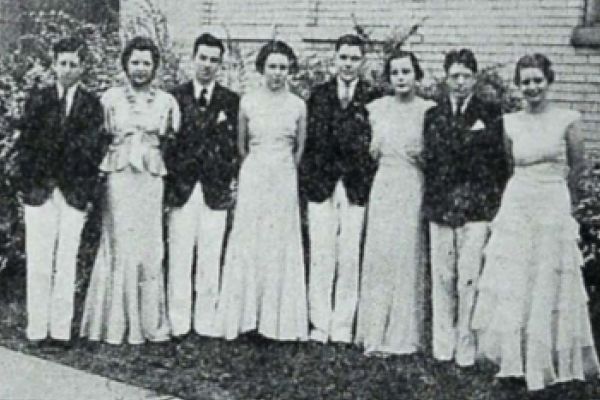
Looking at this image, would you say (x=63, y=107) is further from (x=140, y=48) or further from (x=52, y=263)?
(x=52, y=263)

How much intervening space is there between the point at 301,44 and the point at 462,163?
420cm

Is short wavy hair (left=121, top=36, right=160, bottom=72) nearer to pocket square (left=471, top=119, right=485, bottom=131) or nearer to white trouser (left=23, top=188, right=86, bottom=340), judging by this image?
white trouser (left=23, top=188, right=86, bottom=340)

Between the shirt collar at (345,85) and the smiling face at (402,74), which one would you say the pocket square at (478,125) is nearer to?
the smiling face at (402,74)

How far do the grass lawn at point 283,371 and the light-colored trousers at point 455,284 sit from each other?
118 mm

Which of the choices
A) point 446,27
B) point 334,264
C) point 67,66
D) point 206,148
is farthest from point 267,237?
point 446,27

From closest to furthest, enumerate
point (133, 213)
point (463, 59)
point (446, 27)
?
point (463, 59), point (133, 213), point (446, 27)

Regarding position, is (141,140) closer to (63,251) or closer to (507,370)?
(63,251)

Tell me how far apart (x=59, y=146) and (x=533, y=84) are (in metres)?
2.80

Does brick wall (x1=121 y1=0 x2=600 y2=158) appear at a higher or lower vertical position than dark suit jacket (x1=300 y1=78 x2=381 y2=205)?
higher

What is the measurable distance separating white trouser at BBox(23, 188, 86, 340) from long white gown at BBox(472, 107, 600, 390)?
8.46 feet

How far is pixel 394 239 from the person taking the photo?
686cm

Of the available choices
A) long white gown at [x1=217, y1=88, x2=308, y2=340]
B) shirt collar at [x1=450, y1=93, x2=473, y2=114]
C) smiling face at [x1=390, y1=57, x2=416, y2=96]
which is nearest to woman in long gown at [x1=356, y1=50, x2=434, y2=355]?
smiling face at [x1=390, y1=57, x2=416, y2=96]

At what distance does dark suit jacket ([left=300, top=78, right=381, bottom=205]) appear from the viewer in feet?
22.5

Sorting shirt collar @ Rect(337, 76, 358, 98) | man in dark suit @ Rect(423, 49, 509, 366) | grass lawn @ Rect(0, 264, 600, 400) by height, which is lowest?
grass lawn @ Rect(0, 264, 600, 400)
